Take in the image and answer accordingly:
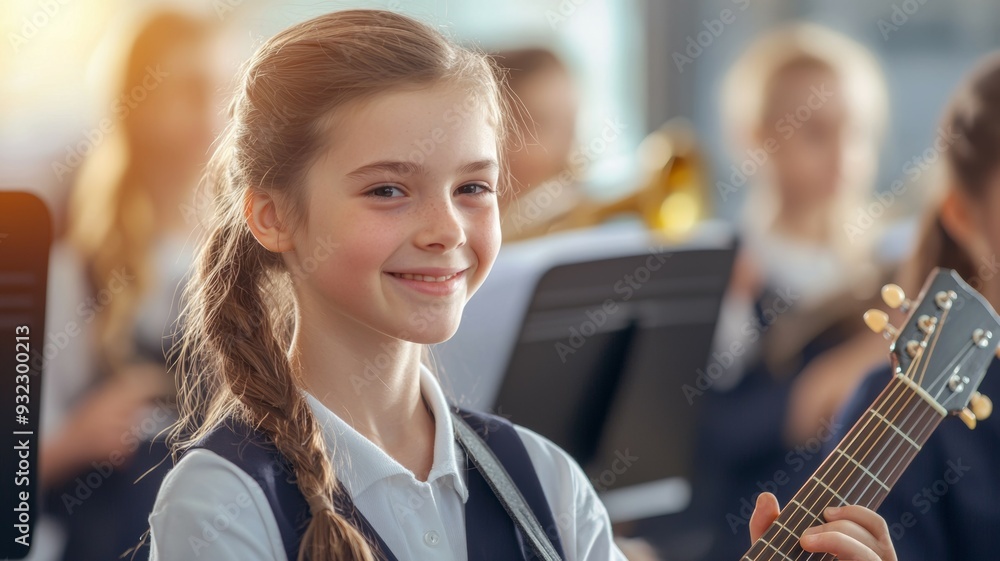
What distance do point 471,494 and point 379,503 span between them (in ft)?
0.26

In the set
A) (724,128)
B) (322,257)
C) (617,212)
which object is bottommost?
(724,128)

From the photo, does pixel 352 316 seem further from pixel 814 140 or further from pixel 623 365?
pixel 814 140

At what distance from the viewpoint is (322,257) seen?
832mm

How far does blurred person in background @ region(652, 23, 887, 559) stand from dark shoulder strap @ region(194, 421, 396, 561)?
3.21 ft

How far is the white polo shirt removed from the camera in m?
0.77

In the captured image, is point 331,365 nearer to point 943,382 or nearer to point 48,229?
point 48,229

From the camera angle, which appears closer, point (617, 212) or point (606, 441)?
point (606, 441)

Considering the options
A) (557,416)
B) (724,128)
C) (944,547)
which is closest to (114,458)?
(557,416)

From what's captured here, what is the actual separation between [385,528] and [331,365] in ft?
0.44

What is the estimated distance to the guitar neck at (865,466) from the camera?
2.90 ft

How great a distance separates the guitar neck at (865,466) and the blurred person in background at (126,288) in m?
0.84

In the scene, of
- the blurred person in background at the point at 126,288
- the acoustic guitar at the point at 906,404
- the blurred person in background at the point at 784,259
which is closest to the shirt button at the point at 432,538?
the acoustic guitar at the point at 906,404

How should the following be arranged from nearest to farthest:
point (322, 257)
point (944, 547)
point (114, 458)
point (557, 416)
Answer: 1. point (322, 257)
2. point (944, 547)
3. point (557, 416)
4. point (114, 458)

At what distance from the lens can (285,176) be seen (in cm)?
86
